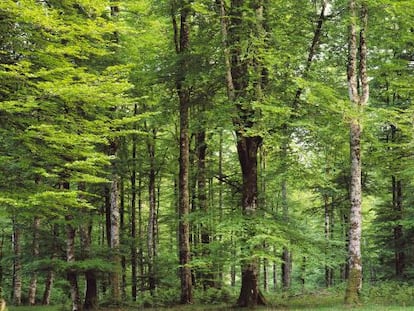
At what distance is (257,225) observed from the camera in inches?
527

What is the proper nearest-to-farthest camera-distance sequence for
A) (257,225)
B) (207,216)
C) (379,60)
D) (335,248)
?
(257,225)
(207,216)
(335,248)
(379,60)

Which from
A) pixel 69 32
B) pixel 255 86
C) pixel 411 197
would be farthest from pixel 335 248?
pixel 69 32

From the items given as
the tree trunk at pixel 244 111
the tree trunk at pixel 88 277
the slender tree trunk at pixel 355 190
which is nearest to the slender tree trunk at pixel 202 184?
the tree trunk at pixel 88 277

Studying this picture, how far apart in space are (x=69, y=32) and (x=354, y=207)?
33.0ft

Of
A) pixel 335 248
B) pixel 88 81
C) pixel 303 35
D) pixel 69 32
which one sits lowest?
pixel 335 248

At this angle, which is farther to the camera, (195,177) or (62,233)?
(195,177)

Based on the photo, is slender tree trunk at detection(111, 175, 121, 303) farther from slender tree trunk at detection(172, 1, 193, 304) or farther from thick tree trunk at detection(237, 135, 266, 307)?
thick tree trunk at detection(237, 135, 266, 307)

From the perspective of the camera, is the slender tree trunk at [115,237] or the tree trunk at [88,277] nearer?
the tree trunk at [88,277]

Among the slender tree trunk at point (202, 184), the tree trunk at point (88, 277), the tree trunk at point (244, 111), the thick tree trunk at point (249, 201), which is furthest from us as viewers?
the slender tree trunk at point (202, 184)

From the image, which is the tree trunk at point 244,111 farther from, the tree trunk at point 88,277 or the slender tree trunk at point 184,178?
the tree trunk at point 88,277

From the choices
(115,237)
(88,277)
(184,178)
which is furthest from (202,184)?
(88,277)

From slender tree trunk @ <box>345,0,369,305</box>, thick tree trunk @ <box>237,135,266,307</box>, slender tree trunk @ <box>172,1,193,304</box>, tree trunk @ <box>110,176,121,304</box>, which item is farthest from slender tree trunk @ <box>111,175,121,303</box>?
slender tree trunk @ <box>345,0,369,305</box>

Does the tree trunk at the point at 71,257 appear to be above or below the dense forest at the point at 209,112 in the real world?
below

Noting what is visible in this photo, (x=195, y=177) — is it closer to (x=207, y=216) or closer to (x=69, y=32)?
(x=207, y=216)
